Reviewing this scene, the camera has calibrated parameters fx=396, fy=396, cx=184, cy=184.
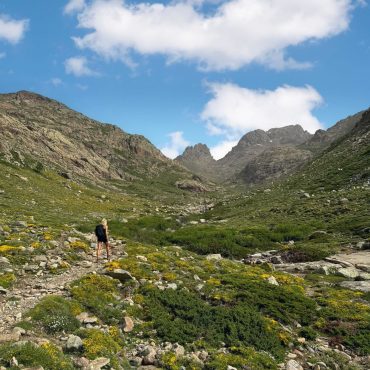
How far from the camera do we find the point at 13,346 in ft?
37.6

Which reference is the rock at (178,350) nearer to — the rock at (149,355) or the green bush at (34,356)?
the rock at (149,355)

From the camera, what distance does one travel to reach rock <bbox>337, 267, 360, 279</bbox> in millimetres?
25797

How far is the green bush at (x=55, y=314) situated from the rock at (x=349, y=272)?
18.1 m

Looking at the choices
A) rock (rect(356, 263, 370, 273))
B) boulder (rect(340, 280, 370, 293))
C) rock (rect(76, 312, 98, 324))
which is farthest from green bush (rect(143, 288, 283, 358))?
rock (rect(356, 263, 370, 273))

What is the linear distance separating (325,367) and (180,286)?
312 inches

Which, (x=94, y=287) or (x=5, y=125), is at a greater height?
(x=5, y=125)

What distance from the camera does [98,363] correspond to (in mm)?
12172

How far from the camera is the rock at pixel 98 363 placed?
11.9 m

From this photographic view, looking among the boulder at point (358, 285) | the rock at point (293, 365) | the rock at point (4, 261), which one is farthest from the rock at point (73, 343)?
the boulder at point (358, 285)

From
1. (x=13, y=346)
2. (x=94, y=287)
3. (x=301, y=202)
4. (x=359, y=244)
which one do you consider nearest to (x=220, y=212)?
→ (x=301, y=202)

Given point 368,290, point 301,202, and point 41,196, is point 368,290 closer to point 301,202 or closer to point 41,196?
point 301,202

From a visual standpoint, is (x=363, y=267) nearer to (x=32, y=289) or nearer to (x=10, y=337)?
(x=32, y=289)

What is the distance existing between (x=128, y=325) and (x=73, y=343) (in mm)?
3086

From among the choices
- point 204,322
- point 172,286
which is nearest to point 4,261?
point 172,286
